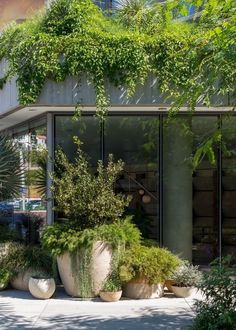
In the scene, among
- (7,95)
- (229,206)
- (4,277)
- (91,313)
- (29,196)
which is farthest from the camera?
(29,196)

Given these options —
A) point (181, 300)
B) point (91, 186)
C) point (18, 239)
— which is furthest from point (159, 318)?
point (18, 239)

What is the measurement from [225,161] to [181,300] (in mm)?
3893

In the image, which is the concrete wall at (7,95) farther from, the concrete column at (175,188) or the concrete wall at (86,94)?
the concrete column at (175,188)

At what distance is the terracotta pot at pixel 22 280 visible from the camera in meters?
10.2

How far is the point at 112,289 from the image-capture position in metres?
9.45

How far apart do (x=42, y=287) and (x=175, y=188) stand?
403 centimetres

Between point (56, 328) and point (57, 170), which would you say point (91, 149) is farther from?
point (56, 328)

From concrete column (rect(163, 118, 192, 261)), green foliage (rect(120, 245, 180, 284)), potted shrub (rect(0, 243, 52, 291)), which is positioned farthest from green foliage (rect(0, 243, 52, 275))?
concrete column (rect(163, 118, 192, 261))

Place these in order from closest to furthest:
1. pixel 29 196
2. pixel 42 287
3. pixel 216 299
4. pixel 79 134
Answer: pixel 216 299, pixel 42 287, pixel 79 134, pixel 29 196

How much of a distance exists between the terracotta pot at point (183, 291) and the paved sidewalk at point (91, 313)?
109 millimetres

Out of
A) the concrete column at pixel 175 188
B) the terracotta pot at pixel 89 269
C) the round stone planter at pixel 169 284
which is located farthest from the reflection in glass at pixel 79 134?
the round stone planter at pixel 169 284

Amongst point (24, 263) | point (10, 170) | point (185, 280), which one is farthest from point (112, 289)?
point (10, 170)

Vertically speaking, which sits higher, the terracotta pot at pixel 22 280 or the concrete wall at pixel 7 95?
the concrete wall at pixel 7 95

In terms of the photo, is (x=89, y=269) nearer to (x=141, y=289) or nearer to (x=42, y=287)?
(x=42, y=287)
